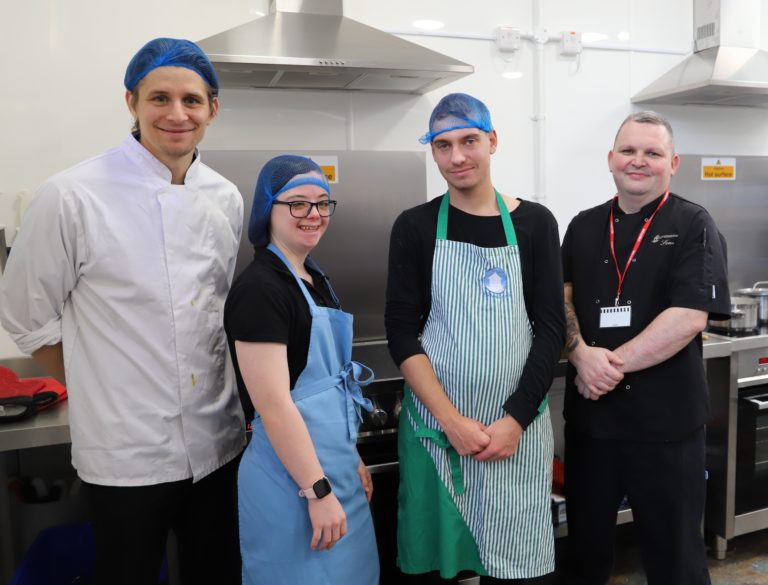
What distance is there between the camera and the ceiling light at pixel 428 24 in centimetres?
213

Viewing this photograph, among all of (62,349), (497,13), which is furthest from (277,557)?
(497,13)

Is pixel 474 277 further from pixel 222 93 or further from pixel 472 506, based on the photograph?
pixel 222 93

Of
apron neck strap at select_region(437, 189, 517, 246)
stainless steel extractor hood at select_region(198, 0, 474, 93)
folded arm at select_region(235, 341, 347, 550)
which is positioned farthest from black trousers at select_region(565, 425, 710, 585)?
stainless steel extractor hood at select_region(198, 0, 474, 93)

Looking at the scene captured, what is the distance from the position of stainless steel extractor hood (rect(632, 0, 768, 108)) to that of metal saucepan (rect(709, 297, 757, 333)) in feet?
2.35

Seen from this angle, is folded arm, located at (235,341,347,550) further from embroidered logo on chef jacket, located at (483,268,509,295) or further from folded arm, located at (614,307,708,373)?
folded arm, located at (614,307,708,373)

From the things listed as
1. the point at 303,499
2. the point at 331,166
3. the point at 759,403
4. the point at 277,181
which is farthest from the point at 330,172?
the point at 759,403

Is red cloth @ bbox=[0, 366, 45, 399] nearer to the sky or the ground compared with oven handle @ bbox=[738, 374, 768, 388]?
nearer to the sky

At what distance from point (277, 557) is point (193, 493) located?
200mm

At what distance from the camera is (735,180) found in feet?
8.47

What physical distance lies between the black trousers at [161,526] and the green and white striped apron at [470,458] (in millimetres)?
355

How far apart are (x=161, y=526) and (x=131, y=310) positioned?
36cm

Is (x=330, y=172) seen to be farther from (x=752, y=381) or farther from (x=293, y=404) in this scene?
(x=752, y=381)

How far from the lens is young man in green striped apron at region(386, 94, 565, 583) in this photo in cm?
122

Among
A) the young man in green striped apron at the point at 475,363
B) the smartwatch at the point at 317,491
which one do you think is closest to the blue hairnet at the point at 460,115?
the young man in green striped apron at the point at 475,363
